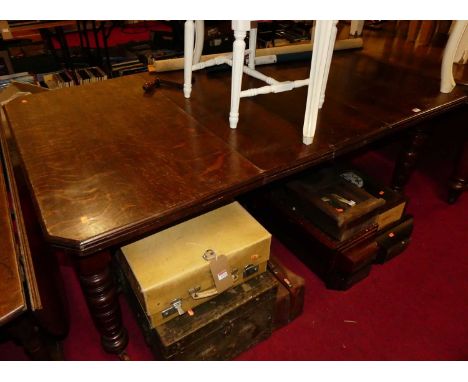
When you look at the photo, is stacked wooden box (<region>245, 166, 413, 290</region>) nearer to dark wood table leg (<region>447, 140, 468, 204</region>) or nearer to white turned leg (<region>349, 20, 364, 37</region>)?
dark wood table leg (<region>447, 140, 468, 204</region>)

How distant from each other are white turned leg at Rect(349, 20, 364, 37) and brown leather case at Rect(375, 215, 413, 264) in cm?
134

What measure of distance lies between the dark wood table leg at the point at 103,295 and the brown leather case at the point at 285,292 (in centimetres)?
Result: 55

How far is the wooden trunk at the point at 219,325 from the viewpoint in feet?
3.55

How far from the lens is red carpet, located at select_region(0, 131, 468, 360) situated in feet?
4.31

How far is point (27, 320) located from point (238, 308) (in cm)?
60

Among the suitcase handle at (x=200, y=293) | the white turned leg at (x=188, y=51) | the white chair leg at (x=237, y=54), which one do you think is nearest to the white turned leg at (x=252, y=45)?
the white turned leg at (x=188, y=51)

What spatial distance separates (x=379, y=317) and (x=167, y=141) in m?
1.09

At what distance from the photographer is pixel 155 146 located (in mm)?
1157

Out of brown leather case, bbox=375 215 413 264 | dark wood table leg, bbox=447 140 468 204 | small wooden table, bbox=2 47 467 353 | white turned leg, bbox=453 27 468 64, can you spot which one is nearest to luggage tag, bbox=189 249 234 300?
small wooden table, bbox=2 47 467 353

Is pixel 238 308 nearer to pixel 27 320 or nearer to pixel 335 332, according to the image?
pixel 335 332

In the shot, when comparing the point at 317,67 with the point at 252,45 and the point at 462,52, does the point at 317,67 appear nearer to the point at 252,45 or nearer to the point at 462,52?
the point at 252,45

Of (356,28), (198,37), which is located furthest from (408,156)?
(198,37)

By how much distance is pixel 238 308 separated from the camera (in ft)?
3.76

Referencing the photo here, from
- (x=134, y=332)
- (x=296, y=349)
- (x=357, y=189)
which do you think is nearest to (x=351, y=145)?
(x=357, y=189)
